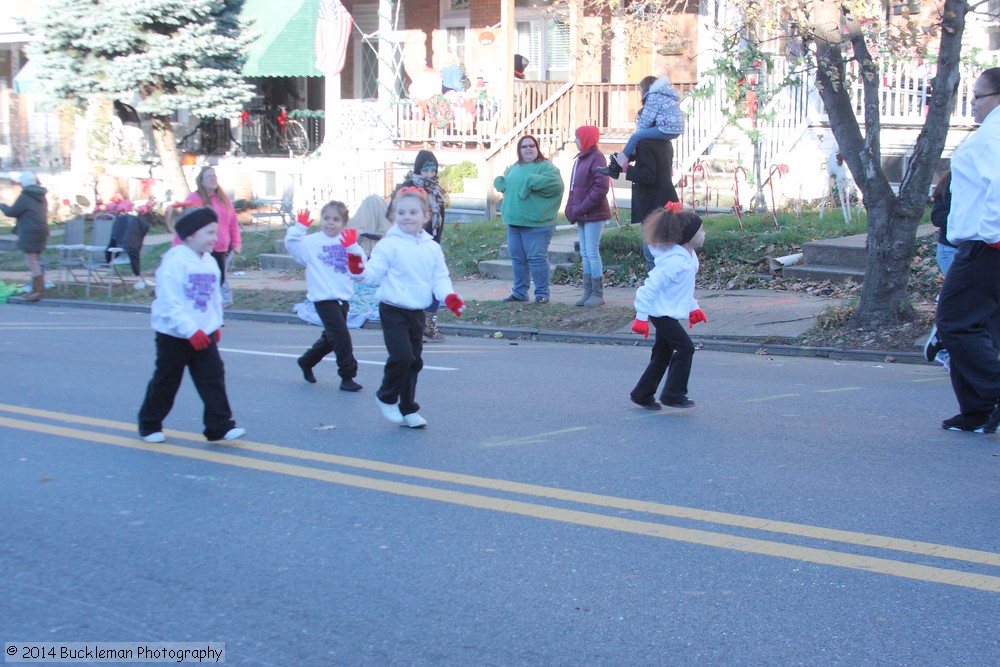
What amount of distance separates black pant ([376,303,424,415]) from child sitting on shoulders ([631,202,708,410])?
1.50 m

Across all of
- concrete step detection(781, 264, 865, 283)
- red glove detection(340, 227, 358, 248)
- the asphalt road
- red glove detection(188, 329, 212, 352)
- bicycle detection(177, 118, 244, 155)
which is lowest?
the asphalt road

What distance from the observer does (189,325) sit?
6598 millimetres

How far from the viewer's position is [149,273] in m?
18.7

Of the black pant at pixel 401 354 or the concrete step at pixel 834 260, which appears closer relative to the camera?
the black pant at pixel 401 354

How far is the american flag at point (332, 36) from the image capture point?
22734mm

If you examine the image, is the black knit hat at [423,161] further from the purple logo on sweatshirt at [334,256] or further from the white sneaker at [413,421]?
the white sneaker at [413,421]

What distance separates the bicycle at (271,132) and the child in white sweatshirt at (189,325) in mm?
20702

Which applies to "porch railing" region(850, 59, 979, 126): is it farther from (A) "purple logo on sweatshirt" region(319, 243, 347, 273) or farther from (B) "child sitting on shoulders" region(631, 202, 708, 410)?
(A) "purple logo on sweatshirt" region(319, 243, 347, 273)

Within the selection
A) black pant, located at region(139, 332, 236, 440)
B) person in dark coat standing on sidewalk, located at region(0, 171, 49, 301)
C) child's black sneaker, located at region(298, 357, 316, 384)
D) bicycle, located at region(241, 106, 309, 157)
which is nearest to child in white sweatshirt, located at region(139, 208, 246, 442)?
black pant, located at region(139, 332, 236, 440)

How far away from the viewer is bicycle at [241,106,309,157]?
27.2 metres

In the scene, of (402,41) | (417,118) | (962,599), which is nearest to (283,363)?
(962,599)

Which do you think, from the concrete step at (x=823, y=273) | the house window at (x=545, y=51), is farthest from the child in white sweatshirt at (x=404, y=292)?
the house window at (x=545, y=51)

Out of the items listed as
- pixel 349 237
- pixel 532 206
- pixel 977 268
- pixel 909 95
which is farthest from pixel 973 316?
pixel 909 95

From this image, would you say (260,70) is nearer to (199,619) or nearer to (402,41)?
(402,41)
